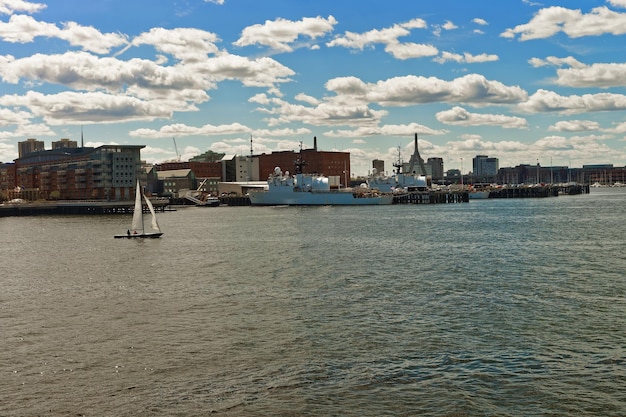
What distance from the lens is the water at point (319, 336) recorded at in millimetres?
22391

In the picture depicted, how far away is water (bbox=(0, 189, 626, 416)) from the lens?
22.4m

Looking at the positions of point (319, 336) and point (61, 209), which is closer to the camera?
point (319, 336)

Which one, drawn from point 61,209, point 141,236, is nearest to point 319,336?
point 141,236

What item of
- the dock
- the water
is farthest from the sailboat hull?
the dock

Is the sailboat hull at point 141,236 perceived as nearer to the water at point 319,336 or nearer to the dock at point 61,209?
the water at point 319,336

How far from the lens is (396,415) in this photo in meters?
21.0

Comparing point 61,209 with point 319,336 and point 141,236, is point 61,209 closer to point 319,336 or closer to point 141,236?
point 141,236

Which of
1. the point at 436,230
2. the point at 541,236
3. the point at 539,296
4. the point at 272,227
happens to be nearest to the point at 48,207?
the point at 272,227

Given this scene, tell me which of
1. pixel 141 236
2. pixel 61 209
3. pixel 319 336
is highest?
pixel 61 209

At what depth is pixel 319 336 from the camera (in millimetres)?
30672

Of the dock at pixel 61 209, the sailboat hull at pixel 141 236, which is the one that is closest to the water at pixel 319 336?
the sailboat hull at pixel 141 236

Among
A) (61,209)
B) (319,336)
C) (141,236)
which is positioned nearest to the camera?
(319,336)

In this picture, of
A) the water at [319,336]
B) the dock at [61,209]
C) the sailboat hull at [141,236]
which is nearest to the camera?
the water at [319,336]

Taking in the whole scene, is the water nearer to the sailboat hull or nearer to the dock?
the sailboat hull
